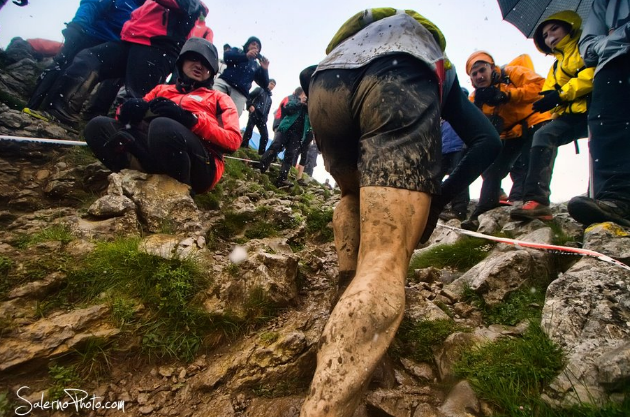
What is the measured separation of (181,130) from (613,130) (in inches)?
172

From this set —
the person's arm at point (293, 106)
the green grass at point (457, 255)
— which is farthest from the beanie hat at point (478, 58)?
the person's arm at point (293, 106)

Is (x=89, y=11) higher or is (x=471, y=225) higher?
(x=89, y=11)

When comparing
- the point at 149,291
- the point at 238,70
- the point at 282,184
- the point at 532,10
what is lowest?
the point at 282,184

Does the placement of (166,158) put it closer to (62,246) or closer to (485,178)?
(62,246)

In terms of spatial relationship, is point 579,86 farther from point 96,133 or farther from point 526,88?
point 96,133

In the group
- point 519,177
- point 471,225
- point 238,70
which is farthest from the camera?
point 238,70

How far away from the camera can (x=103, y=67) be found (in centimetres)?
482

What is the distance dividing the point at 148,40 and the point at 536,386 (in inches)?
226

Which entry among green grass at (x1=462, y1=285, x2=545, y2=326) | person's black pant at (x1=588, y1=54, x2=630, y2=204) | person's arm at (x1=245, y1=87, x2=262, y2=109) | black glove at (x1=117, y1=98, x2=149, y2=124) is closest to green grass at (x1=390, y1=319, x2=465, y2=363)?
green grass at (x1=462, y1=285, x2=545, y2=326)

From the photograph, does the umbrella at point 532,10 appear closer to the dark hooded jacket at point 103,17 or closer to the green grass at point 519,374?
the green grass at point 519,374

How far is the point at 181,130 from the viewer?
3488mm

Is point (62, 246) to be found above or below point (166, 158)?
below

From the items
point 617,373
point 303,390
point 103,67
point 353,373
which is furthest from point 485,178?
point 103,67

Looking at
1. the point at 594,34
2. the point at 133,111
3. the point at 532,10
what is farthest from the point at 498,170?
the point at 133,111
